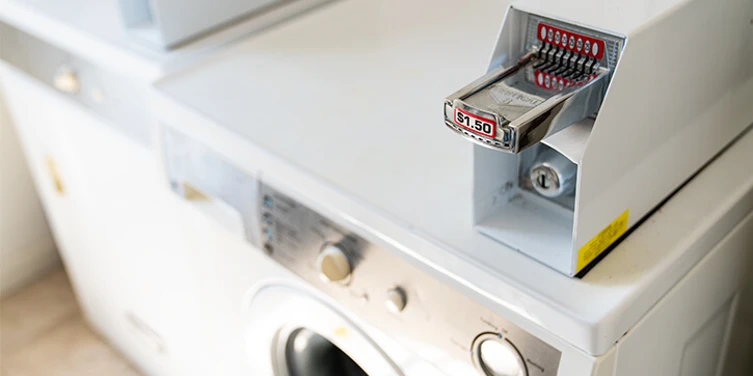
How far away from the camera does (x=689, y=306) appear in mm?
689

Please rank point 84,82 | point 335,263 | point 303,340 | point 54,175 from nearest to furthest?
1. point 335,263
2. point 303,340
3. point 84,82
4. point 54,175

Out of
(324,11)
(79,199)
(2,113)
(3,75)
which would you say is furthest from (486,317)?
(2,113)

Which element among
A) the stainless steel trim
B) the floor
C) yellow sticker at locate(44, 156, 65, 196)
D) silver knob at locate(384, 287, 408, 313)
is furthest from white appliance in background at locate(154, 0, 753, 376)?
the floor

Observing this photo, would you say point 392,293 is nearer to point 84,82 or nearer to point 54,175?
point 84,82

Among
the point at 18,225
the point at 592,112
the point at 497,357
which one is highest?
the point at 592,112

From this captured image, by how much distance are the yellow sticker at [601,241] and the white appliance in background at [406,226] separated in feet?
0.04

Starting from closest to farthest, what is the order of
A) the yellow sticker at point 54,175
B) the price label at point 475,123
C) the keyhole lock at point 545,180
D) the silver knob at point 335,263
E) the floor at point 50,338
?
1. the price label at point 475,123
2. the keyhole lock at point 545,180
3. the silver knob at point 335,263
4. the yellow sticker at point 54,175
5. the floor at point 50,338

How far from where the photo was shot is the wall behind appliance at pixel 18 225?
172cm

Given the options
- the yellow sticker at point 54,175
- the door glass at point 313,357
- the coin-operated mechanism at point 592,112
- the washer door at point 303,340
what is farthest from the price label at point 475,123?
the yellow sticker at point 54,175

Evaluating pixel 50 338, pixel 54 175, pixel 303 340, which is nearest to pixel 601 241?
pixel 303 340

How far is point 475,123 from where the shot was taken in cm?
53

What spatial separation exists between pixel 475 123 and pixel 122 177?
2.62 ft

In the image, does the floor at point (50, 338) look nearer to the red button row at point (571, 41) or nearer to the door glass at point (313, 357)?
the door glass at point (313, 357)

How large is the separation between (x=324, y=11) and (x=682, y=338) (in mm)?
683
